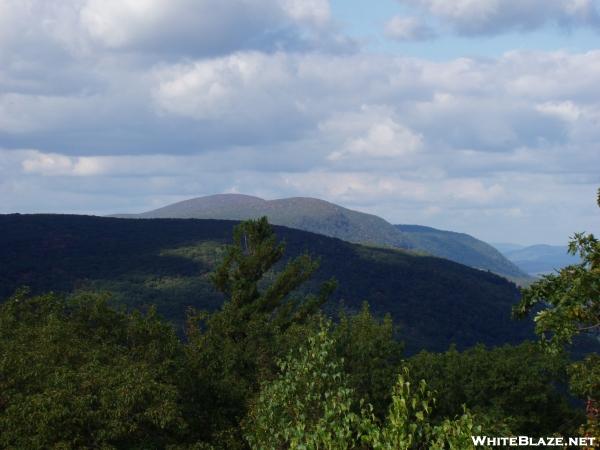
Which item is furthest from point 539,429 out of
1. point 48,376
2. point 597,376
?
point 48,376

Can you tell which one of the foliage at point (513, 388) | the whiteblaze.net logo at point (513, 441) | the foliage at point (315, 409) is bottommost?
the foliage at point (513, 388)

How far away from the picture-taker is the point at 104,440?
24.2 metres

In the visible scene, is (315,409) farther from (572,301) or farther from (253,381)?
(253,381)

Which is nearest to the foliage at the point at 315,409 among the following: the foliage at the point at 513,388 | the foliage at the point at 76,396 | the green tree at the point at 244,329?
the foliage at the point at 76,396

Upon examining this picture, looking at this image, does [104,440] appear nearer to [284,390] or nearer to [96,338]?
[284,390]

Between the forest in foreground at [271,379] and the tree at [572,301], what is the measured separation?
34 millimetres

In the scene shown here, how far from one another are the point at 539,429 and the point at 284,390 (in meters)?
29.6

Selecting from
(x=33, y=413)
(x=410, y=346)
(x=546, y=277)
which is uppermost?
(x=546, y=277)

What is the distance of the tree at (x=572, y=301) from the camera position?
612 inches

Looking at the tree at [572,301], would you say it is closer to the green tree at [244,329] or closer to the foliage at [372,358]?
the green tree at [244,329]

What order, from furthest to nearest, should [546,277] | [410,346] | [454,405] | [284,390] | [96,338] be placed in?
[410,346]
[454,405]
[96,338]
[546,277]
[284,390]

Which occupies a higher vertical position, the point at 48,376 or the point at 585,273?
the point at 585,273

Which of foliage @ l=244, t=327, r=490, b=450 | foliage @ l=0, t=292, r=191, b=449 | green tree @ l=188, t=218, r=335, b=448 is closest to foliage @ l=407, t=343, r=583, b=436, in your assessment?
green tree @ l=188, t=218, r=335, b=448

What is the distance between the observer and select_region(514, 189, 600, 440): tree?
51.0 feet
